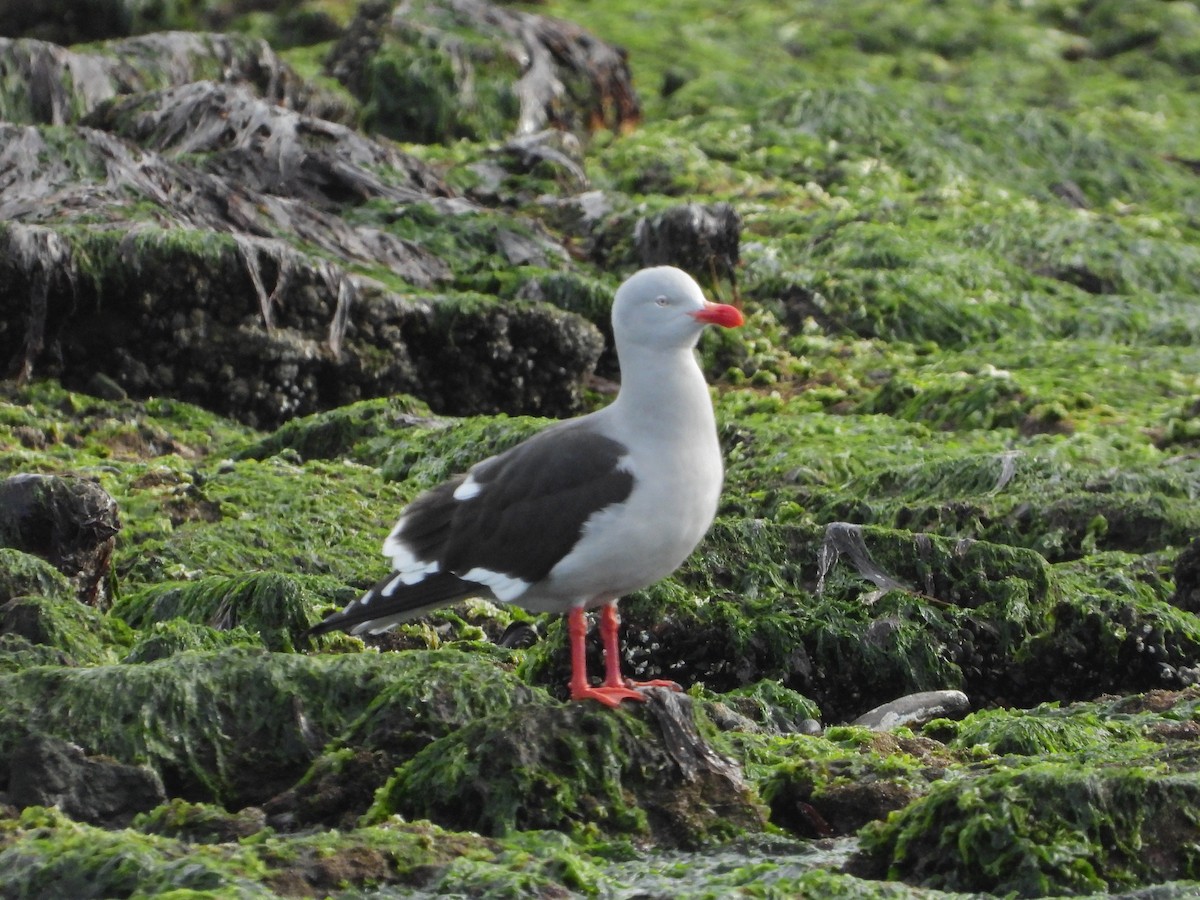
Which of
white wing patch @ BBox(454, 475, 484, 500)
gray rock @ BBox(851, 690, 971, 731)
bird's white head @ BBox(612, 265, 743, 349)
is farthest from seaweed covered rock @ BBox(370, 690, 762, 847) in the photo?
gray rock @ BBox(851, 690, 971, 731)

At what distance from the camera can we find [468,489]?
6504 millimetres

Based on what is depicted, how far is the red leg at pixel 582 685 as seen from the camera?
18.8 ft

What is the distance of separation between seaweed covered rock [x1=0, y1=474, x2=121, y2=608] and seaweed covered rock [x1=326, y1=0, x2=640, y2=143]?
948cm

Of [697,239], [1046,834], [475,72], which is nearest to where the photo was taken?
[1046,834]

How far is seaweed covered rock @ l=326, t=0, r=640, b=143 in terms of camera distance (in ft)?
56.4

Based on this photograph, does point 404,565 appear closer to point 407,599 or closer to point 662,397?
point 407,599

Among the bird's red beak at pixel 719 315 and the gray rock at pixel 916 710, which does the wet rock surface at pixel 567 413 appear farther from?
the bird's red beak at pixel 719 315

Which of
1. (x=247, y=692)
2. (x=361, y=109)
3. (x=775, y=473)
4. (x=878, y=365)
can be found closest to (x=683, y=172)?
(x=361, y=109)

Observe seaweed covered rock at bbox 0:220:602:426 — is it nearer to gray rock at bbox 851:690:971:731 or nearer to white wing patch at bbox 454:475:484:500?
gray rock at bbox 851:690:971:731

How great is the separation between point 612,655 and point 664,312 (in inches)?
45.6

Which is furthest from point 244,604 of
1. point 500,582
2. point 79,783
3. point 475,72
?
point 475,72

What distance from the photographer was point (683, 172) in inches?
667

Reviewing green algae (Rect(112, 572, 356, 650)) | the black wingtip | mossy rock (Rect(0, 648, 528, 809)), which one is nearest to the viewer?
mossy rock (Rect(0, 648, 528, 809))

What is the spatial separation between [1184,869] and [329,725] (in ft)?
8.76
